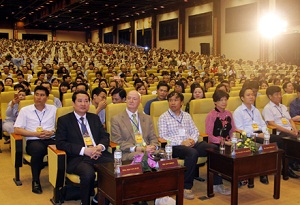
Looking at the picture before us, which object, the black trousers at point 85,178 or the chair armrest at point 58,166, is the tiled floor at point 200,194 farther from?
the black trousers at point 85,178

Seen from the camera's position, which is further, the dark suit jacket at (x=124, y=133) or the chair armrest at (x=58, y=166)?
the dark suit jacket at (x=124, y=133)

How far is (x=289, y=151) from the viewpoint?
4.51 metres

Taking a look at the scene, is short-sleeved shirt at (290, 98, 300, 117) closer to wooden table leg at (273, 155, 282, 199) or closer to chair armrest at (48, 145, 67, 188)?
wooden table leg at (273, 155, 282, 199)

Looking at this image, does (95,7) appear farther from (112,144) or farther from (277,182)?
(277,182)

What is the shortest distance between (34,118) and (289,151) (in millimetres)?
2990

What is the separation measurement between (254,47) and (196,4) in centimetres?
570

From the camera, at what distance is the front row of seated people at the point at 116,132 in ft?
11.6

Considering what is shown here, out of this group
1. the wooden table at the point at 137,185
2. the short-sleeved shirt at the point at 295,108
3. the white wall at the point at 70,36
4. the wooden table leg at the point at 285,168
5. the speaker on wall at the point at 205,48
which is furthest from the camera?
the white wall at the point at 70,36

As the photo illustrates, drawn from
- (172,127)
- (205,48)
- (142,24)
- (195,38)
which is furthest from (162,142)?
(142,24)

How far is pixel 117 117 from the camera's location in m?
3.80

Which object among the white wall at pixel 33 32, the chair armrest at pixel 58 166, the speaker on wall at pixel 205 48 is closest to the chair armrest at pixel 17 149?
the chair armrest at pixel 58 166

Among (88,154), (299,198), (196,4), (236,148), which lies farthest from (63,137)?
(196,4)

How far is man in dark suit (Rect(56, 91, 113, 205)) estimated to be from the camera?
338 cm

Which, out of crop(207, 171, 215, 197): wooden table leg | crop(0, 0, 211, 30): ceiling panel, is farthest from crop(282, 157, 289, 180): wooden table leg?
crop(0, 0, 211, 30): ceiling panel
